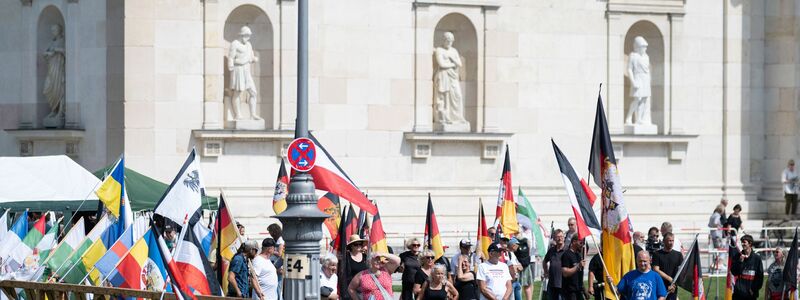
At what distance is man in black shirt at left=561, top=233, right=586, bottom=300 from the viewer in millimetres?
26047

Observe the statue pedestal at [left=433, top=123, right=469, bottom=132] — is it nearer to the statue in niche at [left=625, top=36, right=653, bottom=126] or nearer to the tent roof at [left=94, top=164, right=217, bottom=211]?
the statue in niche at [left=625, top=36, right=653, bottom=126]

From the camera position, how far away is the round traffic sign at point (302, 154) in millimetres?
21750

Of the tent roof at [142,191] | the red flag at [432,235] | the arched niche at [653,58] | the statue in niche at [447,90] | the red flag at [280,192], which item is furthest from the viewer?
the arched niche at [653,58]

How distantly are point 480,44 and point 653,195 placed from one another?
5227mm

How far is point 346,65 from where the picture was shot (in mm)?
36938

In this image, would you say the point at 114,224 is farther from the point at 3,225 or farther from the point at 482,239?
the point at 482,239

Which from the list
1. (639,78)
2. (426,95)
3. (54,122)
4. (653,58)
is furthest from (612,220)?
(653,58)

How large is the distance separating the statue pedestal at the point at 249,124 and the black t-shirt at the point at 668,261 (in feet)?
40.7

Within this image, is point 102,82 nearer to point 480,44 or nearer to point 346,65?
point 346,65

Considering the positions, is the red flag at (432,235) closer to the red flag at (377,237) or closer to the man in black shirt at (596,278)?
the red flag at (377,237)

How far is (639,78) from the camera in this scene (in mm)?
39562

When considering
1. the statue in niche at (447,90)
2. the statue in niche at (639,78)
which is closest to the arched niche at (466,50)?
the statue in niche at (447,90)

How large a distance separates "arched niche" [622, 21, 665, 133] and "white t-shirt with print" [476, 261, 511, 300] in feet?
53.8

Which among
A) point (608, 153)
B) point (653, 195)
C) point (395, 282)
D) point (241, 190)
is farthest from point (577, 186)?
point (653, 195)
